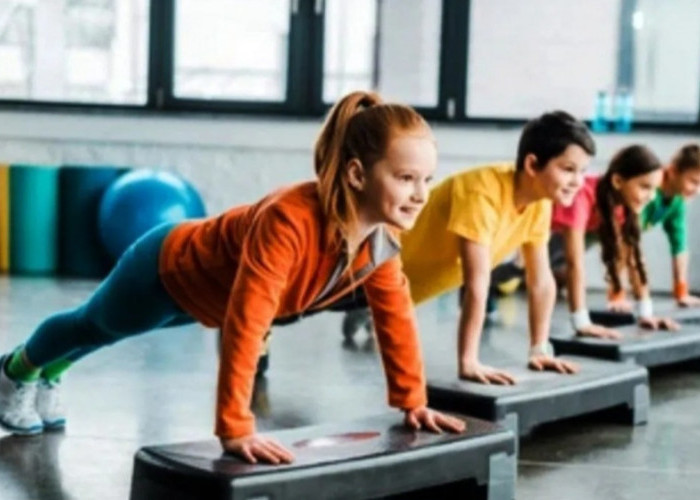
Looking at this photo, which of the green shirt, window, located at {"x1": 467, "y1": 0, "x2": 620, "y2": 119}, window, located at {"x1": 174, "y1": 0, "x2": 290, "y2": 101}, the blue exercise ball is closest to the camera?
the green shirt

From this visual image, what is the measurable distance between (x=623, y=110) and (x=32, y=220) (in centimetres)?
294

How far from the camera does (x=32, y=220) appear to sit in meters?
6.36

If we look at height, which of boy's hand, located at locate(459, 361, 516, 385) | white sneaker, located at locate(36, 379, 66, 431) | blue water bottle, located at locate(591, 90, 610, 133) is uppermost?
blue water bottle, located at locate(591, 90, 610, 133)

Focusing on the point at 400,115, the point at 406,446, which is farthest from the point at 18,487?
the point at 400,115

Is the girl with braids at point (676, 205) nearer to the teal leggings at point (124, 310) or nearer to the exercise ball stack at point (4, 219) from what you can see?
the teal leggings at point (124, 310)

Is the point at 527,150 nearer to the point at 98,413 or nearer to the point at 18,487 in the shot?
the point at 98,413

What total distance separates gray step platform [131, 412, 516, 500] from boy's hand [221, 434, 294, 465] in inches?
0.6

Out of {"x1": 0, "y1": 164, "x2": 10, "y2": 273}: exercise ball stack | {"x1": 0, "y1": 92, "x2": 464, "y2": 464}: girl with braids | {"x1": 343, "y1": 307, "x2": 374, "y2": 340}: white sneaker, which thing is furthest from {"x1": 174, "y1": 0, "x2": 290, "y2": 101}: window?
{"x1": 0, "y1": 92, "x2": 464, "y2": 464}: girl with braids

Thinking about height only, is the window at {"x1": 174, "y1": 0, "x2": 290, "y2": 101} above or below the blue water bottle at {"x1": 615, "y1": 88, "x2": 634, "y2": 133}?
above

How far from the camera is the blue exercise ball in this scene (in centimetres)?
598

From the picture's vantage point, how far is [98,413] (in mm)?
3092

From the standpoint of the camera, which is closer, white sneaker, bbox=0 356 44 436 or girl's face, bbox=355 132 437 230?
girl's face, bbox=355 132 437 230

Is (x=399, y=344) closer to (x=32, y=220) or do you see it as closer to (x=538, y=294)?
(x=538, y=294)

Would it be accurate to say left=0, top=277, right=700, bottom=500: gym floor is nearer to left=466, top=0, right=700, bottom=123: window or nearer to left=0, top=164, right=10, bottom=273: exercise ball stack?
left=0, top=164, right=10, bottom=273: exercise ball stack
